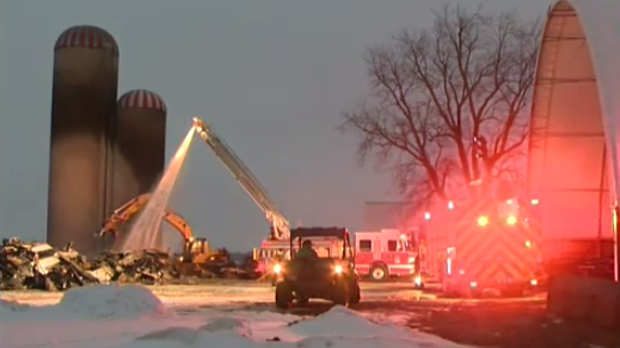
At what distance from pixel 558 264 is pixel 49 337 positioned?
1420cm

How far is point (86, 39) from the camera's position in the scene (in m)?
52.8

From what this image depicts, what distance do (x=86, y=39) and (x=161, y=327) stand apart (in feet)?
134

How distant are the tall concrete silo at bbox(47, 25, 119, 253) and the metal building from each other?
1457 mm

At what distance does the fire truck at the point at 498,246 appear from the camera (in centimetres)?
2275

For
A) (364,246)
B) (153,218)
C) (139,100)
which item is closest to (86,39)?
(139,100)

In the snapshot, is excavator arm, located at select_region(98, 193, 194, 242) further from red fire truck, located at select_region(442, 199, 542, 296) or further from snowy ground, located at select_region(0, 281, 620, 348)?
red fire truck, located at select_region(442, 199, 542, 296)

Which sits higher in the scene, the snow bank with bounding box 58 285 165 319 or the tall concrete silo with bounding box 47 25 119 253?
the tall concrete silo with bounding box 47 25 119 253

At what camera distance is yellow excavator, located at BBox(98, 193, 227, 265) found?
45219mm

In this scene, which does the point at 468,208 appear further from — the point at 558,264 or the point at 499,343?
the point at 499,343

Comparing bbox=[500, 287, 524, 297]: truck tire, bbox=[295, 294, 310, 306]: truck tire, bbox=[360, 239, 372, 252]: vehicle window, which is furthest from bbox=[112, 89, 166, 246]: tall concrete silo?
bbox=[500, 287, 524, 297]: truck tire

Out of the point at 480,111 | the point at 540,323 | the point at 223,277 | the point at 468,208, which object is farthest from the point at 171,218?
the point at 540,323

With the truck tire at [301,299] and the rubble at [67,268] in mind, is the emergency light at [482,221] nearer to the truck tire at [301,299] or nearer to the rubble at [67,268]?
the truck tire at [301,299]

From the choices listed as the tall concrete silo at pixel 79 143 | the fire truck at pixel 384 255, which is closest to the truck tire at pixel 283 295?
the fire truck at pixel 384 255

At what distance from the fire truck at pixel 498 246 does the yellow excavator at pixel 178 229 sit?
25.9 metres
